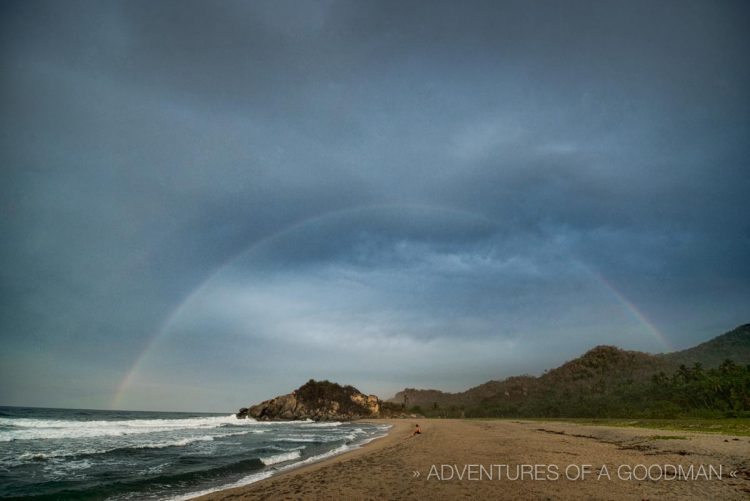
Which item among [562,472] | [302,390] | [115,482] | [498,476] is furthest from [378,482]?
[302,390]

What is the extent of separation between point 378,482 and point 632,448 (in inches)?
673

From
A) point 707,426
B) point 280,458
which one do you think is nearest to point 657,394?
point 707,426

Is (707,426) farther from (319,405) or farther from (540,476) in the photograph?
(319,405)

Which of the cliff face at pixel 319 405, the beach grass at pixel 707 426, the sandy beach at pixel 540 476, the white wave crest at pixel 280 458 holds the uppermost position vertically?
the sandy beach at pixel 540 476

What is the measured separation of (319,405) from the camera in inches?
6649

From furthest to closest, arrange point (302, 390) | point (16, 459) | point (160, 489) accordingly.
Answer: point (302, 390) → point (16, 459) → point (160, 489)

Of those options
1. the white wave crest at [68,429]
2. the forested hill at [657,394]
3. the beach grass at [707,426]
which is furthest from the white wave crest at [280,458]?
the forested hill at [657,394]

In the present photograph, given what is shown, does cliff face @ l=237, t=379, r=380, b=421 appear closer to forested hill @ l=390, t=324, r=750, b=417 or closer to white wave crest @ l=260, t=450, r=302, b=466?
forested hill @ l=390, t=324, r=750, b=417

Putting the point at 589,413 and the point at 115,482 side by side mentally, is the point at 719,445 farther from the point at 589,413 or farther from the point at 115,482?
the point at 589,413

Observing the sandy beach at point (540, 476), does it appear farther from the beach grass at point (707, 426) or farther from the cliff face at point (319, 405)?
the cliff face at point (319, 405)

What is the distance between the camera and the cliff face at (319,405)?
15962 cm

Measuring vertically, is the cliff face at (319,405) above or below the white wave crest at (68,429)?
below

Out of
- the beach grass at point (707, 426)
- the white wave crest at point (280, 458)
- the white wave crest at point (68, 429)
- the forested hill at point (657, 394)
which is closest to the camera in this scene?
the white wave crest at point (280, 458)

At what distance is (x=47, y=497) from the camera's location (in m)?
15.4
